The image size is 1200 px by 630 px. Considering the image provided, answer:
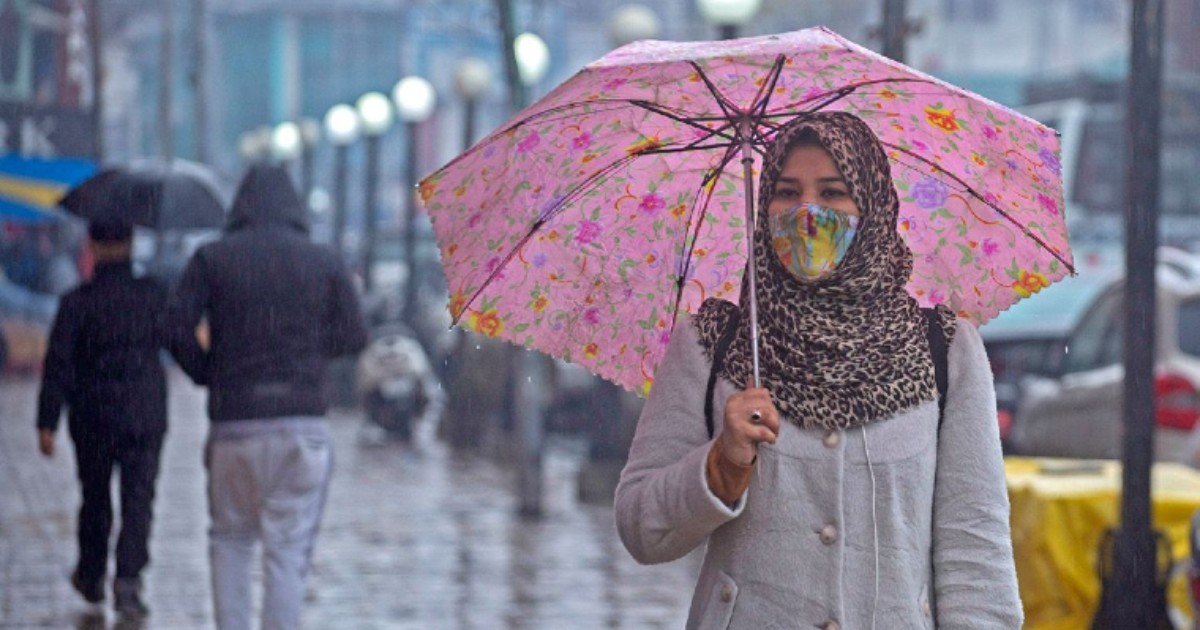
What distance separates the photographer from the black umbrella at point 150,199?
9883 mm

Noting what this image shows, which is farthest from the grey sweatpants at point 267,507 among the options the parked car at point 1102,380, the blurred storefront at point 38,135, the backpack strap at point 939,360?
the blurred storefront at point 38,135

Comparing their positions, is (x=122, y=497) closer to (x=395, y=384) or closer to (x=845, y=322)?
(x=845, y=322)

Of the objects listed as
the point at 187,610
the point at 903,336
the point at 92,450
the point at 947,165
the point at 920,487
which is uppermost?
the point at 947,165

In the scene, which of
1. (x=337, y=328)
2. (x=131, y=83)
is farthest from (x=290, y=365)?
(x=131, y=83)

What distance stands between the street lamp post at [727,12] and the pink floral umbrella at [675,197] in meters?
8.54

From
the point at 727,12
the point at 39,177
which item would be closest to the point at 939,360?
the point at 727,12

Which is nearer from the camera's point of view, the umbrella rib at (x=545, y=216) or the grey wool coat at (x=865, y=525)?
the grey wool coat at (x=865, y=525)

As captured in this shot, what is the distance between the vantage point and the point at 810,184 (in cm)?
362

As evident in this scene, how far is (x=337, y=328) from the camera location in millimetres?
7898

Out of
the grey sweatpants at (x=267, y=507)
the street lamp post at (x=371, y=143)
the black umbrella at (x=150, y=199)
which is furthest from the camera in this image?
the street lamp post at (x=371, y=143)

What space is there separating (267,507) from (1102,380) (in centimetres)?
629

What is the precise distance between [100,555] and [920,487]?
658 centimetres

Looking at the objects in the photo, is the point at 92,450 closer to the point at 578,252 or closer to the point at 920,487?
the point at 578,252

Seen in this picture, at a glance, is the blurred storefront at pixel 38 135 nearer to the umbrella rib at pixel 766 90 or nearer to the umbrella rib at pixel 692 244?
the umbrella rib at pixel 692 244
